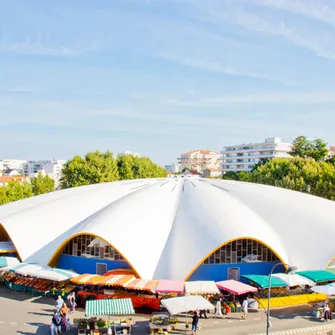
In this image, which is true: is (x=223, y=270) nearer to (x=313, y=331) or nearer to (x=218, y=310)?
(x=218, y=310)

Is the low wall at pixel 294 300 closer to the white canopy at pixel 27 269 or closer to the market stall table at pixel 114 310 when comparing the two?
the market stall table at pixel 114 310

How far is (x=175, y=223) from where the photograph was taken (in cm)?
2394

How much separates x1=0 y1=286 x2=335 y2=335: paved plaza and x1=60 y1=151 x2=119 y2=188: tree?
3177 centimetres

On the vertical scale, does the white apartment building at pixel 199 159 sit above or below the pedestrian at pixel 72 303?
above

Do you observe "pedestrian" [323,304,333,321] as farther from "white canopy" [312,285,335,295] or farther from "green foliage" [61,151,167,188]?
"green foliage" [61,151,167,188]

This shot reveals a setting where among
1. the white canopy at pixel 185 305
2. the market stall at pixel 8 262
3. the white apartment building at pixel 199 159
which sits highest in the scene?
the white apartment building at pixel 199 159

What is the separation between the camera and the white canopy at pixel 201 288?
19.2 meters

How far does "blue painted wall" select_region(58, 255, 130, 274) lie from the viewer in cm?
2303

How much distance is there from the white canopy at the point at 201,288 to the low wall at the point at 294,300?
2.47 meters

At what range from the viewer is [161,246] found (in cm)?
2261

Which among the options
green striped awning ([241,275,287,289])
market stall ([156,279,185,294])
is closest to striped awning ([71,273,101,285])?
market stall ([156,279,185,294])

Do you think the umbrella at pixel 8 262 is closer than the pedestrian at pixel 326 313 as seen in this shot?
No

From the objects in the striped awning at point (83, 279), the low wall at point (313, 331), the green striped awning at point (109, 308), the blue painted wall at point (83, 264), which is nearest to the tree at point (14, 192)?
the blue painted wall at point (83, 264)

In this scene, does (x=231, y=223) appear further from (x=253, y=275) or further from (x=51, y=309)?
(x=51, y=309)
